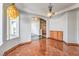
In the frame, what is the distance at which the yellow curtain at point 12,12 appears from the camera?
2.36 metres

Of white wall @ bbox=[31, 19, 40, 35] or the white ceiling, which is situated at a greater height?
the white ceiling

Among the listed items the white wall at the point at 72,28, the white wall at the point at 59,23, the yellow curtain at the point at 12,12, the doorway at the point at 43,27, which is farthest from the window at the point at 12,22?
the white wall at the point at 72,28

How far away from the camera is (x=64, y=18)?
3150 mm

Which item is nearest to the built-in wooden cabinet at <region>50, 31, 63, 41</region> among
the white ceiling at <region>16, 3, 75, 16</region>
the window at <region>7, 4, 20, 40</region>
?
the white ceiling at <region>16, 3, 75, 16</region>

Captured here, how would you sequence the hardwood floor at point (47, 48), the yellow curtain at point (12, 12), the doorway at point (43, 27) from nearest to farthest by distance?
the yellow curtain at point (12, 12) → the hardwood floor at point (47, 48) → the doorway at point (43, 27)

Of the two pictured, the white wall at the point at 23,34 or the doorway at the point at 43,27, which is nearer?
the white wall at the point at 23,34

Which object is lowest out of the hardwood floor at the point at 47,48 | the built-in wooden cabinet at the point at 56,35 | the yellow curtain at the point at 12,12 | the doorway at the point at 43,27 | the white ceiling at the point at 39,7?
the hardwood floor at the point at 47,48

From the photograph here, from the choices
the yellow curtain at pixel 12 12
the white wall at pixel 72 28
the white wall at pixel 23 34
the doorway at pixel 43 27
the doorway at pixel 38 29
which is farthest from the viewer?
the white wall at pixel 72 28

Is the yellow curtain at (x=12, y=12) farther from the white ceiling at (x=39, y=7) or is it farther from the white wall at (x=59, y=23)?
the white wall at (x=59, y=23)

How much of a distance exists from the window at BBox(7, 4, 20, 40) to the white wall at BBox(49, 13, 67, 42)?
0.82 m

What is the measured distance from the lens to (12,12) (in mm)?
2400

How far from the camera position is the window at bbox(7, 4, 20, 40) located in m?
2.40

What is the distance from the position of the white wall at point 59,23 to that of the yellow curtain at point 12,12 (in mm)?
855

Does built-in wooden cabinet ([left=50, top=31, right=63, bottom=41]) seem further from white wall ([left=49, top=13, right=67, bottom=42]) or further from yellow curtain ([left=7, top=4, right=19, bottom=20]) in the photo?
yellow curtain ([left=7, top=4, right=19, bottom=20])
